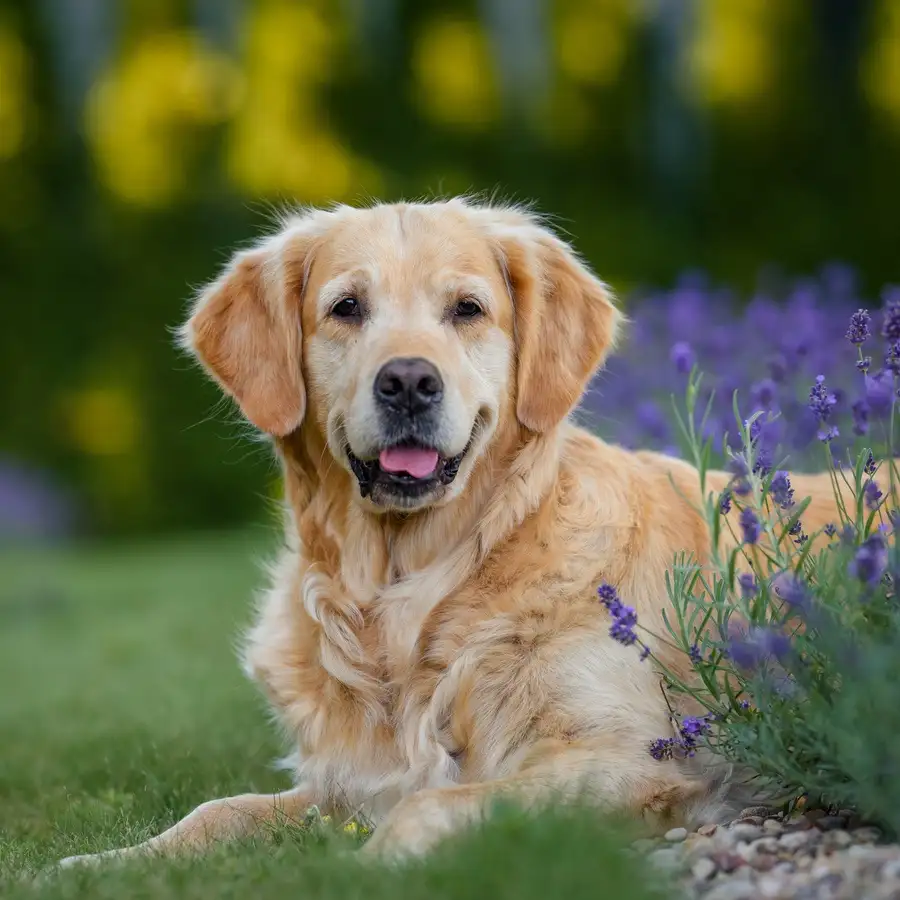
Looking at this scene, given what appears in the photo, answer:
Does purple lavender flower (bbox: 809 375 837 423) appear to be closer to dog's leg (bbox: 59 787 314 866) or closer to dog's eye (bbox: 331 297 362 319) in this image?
dog's eye (bbox: 331 297 362 319)

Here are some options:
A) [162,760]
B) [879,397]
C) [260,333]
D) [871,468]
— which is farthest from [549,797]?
Answer: [162,760]

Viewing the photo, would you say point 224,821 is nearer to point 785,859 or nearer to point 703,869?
point 703,869

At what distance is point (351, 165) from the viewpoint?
1141 cm

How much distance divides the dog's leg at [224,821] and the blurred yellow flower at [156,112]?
8.44m

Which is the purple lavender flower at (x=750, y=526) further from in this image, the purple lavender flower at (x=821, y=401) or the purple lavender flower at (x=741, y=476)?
the purple lavender flower at (x=821, y=401)

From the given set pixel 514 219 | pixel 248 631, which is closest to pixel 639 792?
pixel 248 631

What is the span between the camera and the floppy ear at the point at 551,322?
3.71 meters

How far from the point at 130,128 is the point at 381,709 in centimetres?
915

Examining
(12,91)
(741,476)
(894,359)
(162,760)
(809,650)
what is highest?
(12,91)

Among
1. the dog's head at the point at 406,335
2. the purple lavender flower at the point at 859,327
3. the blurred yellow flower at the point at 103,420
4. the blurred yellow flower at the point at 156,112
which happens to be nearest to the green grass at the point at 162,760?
the dog's head at the point at 406,335

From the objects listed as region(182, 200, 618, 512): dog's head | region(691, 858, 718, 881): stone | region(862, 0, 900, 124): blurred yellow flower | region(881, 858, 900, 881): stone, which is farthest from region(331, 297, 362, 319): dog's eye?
region(862, 0, 900, 124): blurred yellow flower

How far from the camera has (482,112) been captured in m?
11.8

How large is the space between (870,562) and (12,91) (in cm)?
1114

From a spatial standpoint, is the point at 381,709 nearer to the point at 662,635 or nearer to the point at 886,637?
the point at 662,635
